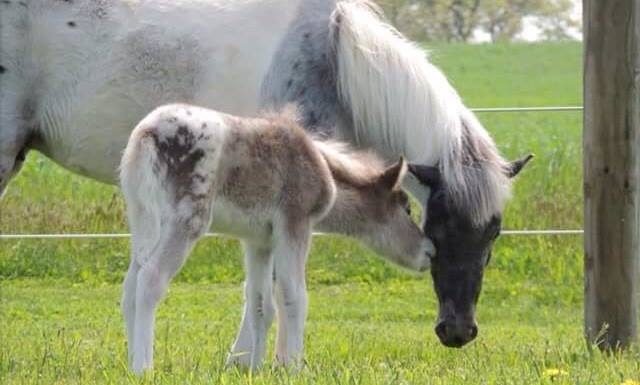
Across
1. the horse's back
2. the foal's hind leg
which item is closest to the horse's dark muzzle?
the foal's hind leg

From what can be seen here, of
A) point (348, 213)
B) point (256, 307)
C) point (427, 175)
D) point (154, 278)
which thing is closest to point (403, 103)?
point (427, 175)

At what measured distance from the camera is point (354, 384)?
588cm

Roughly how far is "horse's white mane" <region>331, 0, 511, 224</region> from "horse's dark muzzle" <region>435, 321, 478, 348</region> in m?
0.58

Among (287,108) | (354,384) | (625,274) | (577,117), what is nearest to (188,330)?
(287,108)

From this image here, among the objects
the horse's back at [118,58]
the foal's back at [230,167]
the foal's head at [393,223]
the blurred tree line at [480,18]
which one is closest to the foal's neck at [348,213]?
the foal's head at [393,223]

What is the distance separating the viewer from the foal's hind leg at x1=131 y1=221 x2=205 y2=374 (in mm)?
6734

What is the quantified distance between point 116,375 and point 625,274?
2.35 m

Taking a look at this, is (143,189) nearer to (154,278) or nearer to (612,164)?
(154,278)

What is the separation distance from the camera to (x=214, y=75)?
855 centimetres

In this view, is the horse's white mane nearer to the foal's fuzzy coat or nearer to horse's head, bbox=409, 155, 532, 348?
horse's head, bbox=409, 155, 532, 348

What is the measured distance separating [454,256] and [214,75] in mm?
1669

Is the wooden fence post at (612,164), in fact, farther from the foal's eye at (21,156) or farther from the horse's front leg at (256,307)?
the foal's eye at (21,156)

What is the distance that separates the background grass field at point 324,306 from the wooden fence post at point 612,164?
Result: 27 centimetres

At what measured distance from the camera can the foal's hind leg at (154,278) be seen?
22.1 ft
